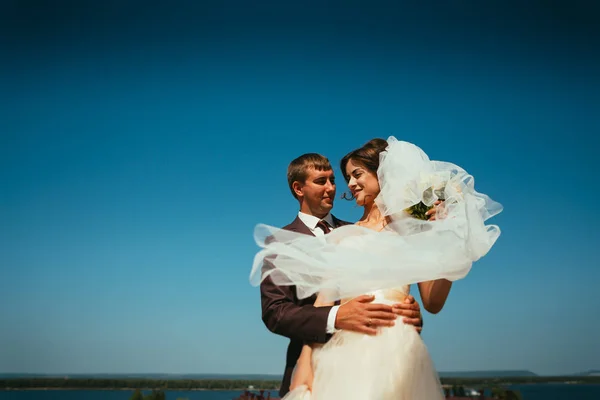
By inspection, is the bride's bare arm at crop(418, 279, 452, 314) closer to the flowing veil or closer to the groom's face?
the flowing veil

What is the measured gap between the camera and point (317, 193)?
11.1 feet

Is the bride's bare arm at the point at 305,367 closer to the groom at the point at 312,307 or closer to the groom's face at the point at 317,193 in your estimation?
the groom at the point at 312,307

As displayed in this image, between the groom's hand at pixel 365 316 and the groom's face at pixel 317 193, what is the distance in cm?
86

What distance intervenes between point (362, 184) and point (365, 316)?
0.73 m

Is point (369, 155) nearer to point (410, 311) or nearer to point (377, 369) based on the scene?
point (410, 311)

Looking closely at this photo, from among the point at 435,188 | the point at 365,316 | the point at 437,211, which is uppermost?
the point at 435,188

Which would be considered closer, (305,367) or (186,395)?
(305,367)

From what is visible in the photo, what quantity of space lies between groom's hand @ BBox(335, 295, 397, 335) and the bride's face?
1.94 feet

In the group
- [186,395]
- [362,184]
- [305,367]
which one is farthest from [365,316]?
[186,395]

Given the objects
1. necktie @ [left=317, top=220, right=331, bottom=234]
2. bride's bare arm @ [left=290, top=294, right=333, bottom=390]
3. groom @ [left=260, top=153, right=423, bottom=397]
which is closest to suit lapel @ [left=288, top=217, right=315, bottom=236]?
groom @ [left=260, top=153, right=423, bottom=397]

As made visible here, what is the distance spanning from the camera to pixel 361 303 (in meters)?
2.64

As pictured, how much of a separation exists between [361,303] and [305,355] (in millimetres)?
424

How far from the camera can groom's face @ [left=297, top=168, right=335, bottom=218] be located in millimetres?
3389

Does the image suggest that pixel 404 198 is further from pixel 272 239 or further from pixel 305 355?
pixel 305 355
